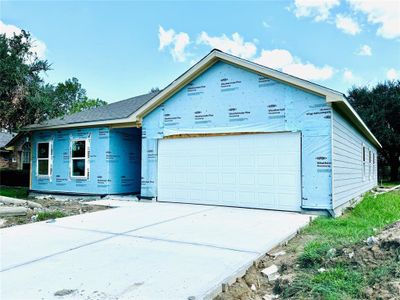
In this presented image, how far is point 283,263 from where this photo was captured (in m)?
4.02

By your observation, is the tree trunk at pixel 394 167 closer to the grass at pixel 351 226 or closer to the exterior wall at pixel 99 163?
the grass at pixel 351 226

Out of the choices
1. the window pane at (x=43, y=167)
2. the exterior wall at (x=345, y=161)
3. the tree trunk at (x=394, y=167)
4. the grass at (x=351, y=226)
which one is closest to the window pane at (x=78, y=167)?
the window pane at (x=43, y=167)

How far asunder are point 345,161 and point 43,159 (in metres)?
11.7

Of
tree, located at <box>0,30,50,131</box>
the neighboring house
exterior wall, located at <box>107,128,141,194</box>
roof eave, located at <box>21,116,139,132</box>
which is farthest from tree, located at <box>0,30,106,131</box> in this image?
exterior wall, located at <box>107,128,141,194</box>

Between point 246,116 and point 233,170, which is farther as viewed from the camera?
point 233,170

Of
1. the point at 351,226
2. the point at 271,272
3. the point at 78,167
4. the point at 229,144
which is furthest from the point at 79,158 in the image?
the point at 271,272

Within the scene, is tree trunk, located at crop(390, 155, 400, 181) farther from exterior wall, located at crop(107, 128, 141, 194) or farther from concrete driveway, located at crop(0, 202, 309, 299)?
concrete driveway, located at crop(0, 202, 309, 299)

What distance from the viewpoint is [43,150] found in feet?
44.6

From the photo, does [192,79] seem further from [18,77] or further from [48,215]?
[18,77]

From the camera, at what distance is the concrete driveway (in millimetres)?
3273

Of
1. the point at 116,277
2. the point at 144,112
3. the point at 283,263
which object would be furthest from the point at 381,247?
the point at 144,112

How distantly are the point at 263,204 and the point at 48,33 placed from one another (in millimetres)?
14163

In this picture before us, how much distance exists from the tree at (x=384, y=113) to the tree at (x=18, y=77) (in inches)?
905

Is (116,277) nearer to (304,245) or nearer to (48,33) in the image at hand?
(304,245)
